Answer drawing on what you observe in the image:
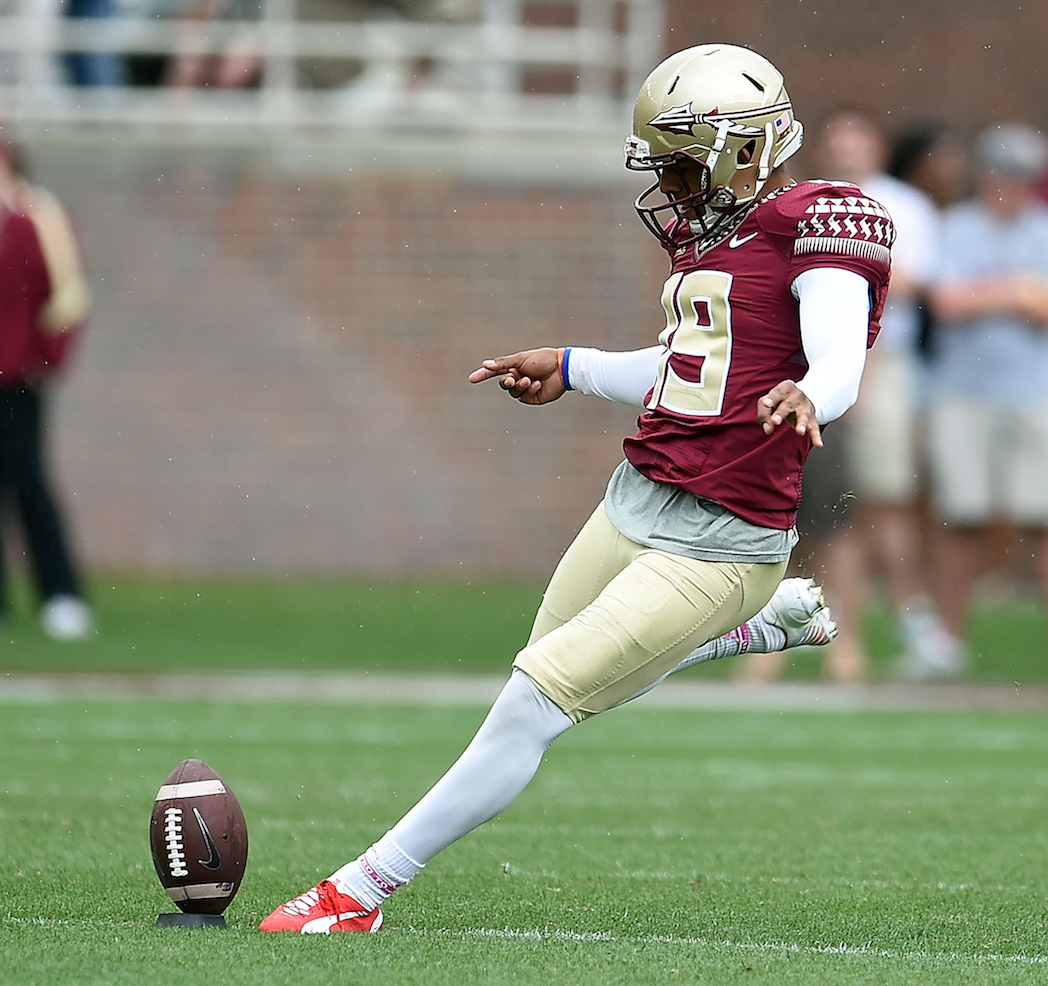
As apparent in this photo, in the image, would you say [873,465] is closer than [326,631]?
Yes

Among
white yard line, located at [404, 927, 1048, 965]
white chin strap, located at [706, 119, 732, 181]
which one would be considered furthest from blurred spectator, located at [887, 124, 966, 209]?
white yard line, located at [404, 927, 1048, 965]

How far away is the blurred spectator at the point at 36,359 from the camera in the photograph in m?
11.0

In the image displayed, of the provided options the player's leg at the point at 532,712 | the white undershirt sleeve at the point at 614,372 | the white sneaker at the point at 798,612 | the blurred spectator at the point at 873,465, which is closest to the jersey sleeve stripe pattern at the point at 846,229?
the white undershirt sleeve at the point at 614,372

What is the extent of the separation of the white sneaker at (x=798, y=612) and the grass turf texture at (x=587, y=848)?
0.61 meters

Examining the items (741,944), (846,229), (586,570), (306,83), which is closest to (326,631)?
(306,83)

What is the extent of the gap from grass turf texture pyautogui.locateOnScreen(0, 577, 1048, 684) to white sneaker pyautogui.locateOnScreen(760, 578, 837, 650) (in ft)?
18.1

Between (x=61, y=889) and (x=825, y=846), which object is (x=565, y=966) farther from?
(x=825, y=846)

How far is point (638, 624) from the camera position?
14.6ft

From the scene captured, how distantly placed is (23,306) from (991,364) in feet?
16.3

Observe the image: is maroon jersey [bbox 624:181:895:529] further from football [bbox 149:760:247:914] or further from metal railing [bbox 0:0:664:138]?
metal railing [bbox 0:0:664:138]

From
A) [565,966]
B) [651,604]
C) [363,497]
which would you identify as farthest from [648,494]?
[363,497]

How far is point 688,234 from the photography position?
184 inches

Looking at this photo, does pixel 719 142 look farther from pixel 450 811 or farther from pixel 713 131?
pixel 450 811

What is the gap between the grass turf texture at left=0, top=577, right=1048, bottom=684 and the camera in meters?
10.7
